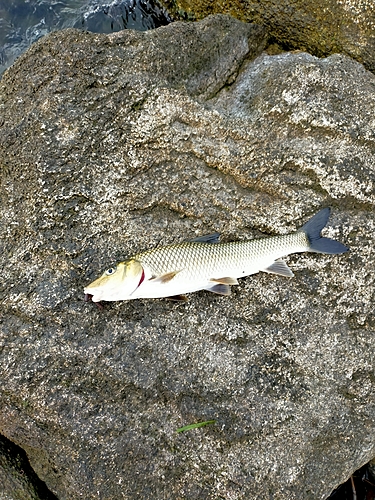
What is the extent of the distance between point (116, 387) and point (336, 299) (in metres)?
1.98

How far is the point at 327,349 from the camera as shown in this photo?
405 cm

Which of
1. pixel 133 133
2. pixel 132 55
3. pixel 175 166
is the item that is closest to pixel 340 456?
pixel 175 166

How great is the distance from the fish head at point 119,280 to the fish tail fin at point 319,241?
144cm

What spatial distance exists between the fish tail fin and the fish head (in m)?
1.44

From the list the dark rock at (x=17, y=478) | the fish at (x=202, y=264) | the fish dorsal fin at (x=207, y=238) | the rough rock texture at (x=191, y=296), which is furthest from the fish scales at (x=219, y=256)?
the dark rock at (x=17, y=478)

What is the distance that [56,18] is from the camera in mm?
6961

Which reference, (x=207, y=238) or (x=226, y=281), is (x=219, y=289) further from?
(x=207, y=238)

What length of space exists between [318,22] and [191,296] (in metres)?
3.23

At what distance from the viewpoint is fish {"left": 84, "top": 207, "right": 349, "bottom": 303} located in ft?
12.1

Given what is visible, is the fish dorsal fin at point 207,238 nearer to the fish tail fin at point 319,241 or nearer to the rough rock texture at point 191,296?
the rough rock texture at point 191,296

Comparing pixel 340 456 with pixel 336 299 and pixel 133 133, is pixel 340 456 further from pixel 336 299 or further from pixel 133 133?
pixel 133 133

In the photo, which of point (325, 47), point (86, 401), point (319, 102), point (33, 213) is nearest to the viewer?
point (86, 401)

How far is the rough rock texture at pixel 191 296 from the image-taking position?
12.5 ft

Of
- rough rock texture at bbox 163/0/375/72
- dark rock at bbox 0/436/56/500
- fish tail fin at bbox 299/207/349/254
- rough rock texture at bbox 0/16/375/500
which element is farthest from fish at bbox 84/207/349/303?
rough rock texture at bbox 163/0/375/72
